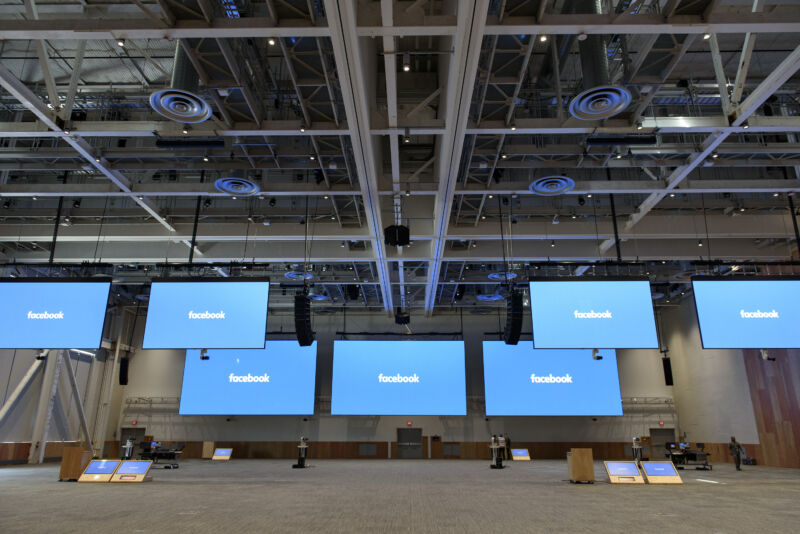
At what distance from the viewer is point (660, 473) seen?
361 inches

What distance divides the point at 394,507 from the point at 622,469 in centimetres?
533

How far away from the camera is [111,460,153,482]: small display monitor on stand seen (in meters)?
8.95

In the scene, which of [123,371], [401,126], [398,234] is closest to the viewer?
[401,126]

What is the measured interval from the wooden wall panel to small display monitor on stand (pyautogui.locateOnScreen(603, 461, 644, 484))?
8.52 m

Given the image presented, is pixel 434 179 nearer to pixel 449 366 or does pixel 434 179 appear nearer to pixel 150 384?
pixel 449 366

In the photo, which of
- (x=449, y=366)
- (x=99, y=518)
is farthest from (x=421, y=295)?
(x=99, y=518)

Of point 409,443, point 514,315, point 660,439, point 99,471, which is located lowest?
point 409,443

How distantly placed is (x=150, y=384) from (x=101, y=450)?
3.03 m

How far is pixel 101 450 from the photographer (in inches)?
763

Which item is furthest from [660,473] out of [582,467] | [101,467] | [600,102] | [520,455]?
[101,467]

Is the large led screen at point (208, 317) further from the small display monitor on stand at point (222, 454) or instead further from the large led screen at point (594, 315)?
the small display monitor on stand at point (222, 454)

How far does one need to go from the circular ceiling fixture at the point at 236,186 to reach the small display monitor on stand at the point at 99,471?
5.64m

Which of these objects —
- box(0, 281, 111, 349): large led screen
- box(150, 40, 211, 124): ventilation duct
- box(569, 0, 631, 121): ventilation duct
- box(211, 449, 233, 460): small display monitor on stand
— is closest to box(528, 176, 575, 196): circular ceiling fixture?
box(569, 0, 631, 121): ventilation duct

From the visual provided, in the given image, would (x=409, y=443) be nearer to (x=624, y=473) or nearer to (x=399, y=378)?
(x=399, y=378)
